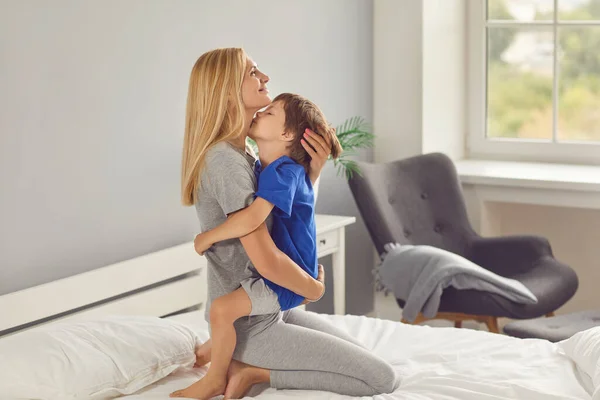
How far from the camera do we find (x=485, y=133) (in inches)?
166

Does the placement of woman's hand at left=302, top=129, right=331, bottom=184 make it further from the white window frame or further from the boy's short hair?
the white window frame

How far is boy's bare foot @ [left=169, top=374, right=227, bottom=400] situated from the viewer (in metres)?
1.97

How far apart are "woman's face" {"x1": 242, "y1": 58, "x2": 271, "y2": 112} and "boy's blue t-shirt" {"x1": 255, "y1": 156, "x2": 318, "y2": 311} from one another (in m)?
0.14

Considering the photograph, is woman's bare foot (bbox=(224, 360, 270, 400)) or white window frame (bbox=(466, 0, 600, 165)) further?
white window frame (bbox=(466, 0, 600, 165))

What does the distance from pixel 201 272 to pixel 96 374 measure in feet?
3.06

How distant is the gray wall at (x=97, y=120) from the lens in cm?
238

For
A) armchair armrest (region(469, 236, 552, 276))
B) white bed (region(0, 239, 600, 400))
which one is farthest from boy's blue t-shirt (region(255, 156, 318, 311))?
armchair armrest (region(469, 236, 552, 276))

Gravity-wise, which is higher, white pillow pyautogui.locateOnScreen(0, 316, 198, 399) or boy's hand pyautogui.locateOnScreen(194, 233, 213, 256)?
boy's hand pyautogui.locateOnScreen(194, 233, 213, 256)

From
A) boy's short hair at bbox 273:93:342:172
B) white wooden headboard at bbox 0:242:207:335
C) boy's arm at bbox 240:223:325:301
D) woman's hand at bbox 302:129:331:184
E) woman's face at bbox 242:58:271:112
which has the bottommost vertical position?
white wooden headboard at bbox 0:242:207:335

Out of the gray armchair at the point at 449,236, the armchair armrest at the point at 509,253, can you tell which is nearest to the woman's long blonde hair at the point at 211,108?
the gray armchair at the point at 449,236

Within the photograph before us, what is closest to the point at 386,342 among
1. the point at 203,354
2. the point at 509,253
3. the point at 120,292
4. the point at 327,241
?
the point at 203,354

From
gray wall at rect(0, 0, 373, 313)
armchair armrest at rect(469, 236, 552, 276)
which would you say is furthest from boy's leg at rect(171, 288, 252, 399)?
armchair armrest at rect(469, 236, 552, 276)

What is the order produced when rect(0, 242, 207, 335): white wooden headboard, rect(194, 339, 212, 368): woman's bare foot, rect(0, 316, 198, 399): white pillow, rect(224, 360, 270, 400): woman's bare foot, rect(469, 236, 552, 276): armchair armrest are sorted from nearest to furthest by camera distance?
1. rect(0, 316, 198, 399): white pillow
2. rect(224, 360, 270, 400): woman's bare foot
3. rect(194, 339, 212, 368): woman's bare foot
4. rect(0, 242, 207, 335): white wooden headboard
5. rect(469, 236, 552, 276): armchair armrest

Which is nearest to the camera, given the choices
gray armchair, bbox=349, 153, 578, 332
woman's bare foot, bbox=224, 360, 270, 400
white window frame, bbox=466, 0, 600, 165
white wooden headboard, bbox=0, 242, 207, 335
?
woman's bare foot, bbox=224, 360, 270, 400
